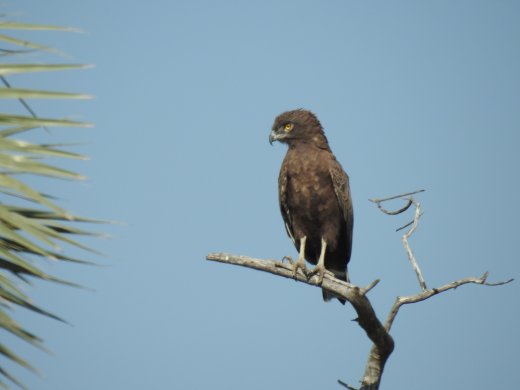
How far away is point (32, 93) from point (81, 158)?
0.35 meters

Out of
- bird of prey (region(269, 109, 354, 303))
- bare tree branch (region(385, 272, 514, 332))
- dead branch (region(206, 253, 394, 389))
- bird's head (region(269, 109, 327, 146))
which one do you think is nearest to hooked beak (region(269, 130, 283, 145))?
bird's head (region(269, 109, 327, 146))

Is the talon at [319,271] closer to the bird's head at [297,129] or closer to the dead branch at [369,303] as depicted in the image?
the dead branch at [369,303]

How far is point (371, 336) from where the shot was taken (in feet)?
16.8

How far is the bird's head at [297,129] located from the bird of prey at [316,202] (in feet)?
0.04

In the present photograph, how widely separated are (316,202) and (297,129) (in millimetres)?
1075

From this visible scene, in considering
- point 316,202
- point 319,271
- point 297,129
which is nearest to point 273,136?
point 297,129

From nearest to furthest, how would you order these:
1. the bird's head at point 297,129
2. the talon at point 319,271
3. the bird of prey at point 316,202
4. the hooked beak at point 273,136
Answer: the talon at point 319,271, the bird of prey at point 316,202, the bird's head at point 297,129, the hooked beak at point 273,136

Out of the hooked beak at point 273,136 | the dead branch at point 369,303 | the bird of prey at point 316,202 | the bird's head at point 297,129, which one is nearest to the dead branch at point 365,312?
the dead branch at point 369,303

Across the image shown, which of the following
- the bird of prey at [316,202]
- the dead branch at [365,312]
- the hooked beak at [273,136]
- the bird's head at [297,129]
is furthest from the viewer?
the hooked beak at [273,136]

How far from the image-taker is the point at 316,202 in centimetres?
745

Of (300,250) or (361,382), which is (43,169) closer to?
(361,382)

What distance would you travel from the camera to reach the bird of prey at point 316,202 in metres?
7.45

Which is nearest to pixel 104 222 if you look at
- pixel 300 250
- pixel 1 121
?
pixel 1 121

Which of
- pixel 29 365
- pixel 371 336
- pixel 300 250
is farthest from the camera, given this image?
pixel 300 250
